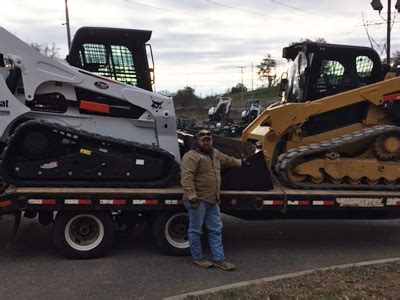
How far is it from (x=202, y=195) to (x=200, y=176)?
0.23 m

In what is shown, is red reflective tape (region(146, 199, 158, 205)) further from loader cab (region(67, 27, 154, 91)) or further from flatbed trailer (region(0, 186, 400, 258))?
loader cab (region(67, 27, 154, 91))

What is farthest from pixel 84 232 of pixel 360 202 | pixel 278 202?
pixel 360 202

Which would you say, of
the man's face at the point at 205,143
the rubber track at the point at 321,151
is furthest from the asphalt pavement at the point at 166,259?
the man's face at the point at 205,143

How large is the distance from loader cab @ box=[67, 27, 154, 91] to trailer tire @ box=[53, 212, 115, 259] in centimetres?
201

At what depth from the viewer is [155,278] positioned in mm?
6270

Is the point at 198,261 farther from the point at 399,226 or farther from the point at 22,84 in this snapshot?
the point at 399,226

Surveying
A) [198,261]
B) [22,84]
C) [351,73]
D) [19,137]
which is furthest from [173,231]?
[351,73]

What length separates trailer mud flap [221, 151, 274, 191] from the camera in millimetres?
7449

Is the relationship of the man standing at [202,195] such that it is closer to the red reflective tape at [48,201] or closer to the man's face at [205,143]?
the man's face at [205,143]

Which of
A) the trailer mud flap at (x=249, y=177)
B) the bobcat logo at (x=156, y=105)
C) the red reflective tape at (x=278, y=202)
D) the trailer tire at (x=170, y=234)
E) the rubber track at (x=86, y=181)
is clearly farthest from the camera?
the bobcat logo at (x=156, y=105)

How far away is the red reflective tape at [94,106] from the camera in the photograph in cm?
734

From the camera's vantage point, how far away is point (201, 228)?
6.77 meters

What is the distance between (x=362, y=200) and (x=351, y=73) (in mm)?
2275

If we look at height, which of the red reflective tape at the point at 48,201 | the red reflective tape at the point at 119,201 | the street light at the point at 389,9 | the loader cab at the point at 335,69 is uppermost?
the street light at the point at 389,9
